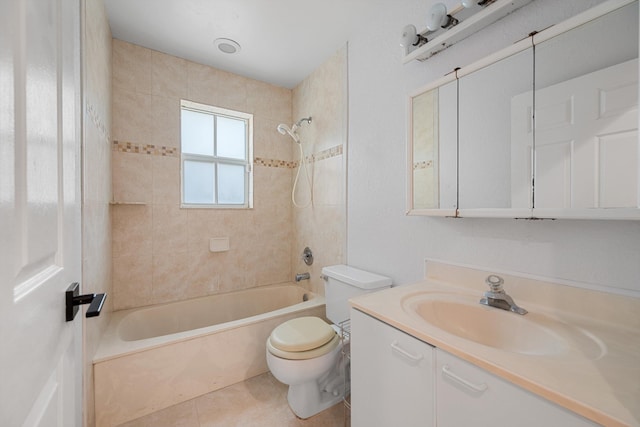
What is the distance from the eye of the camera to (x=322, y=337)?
1.41 m

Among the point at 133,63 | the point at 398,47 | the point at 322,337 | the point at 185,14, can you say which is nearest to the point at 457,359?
the point at 322,337

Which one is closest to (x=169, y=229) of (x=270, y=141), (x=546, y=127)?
(x=270, y=141)

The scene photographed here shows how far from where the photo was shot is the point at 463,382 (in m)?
0.69

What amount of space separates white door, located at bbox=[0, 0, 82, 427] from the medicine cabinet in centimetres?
131

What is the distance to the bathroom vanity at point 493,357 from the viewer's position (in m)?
0.56

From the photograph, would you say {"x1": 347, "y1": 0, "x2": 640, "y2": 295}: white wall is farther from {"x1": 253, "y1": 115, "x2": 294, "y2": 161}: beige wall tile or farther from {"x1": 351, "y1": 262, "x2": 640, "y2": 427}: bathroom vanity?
{"x1": 253, "y1": 115, "x2": 294, "y2": 161}: beige wall tile

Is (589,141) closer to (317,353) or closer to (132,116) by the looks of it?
(317,353)

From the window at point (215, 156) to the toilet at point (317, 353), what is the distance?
1342 millimetres

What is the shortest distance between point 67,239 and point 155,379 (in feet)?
4.26

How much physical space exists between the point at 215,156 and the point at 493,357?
2463 millimetres

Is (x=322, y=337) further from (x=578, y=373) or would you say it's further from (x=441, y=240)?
(x=578, y=373)

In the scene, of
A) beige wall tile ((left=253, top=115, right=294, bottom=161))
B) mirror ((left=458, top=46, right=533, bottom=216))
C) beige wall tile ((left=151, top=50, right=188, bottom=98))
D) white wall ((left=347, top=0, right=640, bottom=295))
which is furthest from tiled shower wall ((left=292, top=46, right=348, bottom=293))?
beige wall tile ((left=151, top=50, right=188, bottom=98))

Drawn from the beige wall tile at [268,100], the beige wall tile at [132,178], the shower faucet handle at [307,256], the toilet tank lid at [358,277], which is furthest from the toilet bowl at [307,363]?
the beige wall tile at [268,100]

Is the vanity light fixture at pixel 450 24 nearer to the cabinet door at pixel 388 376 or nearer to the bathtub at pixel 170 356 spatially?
the cabinet door at pixel 388 376
